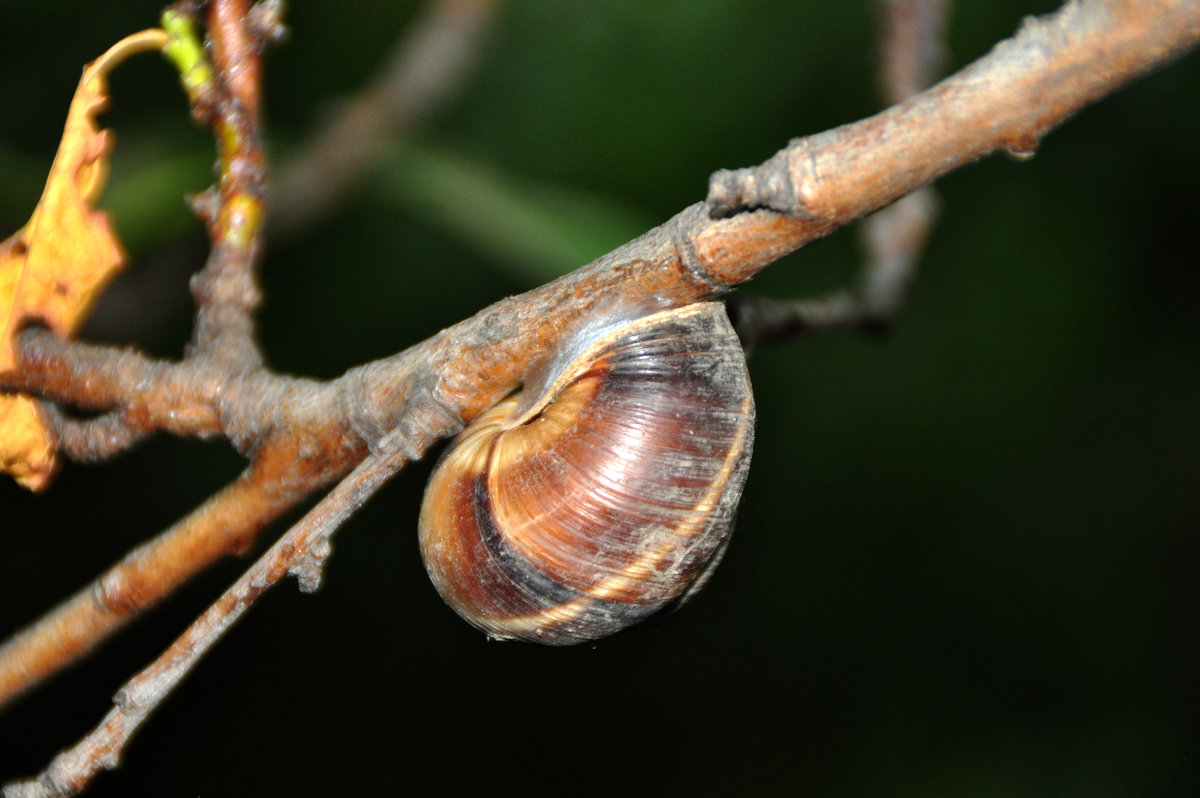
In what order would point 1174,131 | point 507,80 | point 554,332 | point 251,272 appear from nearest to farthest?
point 554,332 < point 251,272 < point 1174,131 < point 507,80

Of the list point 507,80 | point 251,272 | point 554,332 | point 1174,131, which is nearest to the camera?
point 554,332

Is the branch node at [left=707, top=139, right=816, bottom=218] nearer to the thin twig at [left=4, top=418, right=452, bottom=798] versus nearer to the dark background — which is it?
the thin twig at [left=4, top=418, right=452, bottom=798]

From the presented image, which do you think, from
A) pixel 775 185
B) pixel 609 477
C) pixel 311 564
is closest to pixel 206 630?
pixel 311 564

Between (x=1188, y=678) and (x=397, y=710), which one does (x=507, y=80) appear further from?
(x=1188, y=678)

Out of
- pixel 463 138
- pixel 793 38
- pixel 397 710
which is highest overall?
pixel 463 138

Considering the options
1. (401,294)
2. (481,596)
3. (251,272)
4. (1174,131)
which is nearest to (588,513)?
(481,596)

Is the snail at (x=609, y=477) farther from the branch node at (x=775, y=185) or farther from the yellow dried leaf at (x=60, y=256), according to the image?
the yellow dried leaf at (x=60, y=256)

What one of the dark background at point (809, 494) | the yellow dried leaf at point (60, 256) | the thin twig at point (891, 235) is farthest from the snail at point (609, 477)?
the dark background at point (809, 494)
